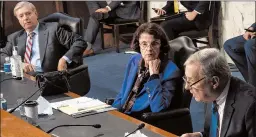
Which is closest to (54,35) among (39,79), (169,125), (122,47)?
(39,79)

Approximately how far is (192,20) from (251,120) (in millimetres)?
3410

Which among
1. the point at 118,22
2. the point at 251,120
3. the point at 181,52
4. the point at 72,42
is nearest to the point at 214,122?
the point at 251,120

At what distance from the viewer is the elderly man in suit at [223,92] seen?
1934mm

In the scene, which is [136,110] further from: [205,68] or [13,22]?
[13,22]

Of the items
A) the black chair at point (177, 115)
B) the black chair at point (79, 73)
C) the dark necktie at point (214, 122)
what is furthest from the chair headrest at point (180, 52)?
the black chair at point (79, 73)

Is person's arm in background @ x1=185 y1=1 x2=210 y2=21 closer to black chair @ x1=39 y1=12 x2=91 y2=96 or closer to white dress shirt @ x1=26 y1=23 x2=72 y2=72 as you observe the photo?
black chair @ x1=39 y1=12 x2=91 y2=96

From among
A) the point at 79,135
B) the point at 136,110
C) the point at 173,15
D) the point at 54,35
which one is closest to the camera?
the point at 79,135

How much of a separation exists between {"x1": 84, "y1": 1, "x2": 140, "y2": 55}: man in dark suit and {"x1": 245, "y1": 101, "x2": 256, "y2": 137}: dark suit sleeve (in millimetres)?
4529

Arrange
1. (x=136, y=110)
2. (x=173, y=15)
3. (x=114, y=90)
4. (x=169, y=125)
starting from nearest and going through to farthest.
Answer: (x=169, y=125)
(x=136, y=110)
(x=114, y=90)
(x=173, y=15)

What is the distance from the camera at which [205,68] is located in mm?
1991

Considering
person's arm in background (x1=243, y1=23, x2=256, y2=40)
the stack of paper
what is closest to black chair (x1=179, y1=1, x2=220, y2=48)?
person's arm in background (x1=243, y1=23, x2=256, y2=40)

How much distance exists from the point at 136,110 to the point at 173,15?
2825 mm

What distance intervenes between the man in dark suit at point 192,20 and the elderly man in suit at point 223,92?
126 inches

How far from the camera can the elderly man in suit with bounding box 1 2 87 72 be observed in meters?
3.68
